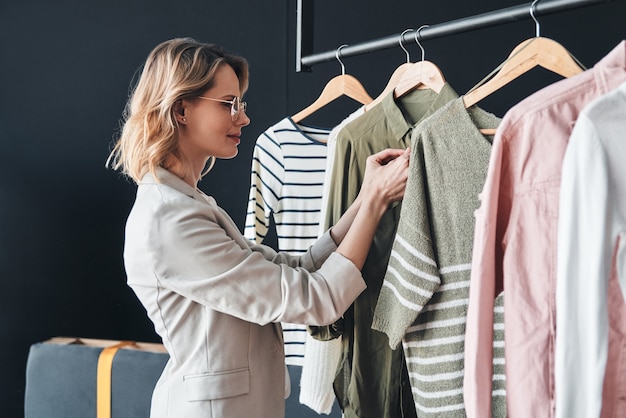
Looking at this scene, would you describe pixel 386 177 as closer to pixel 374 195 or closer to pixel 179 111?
pixel 374 195

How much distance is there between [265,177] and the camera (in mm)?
2180

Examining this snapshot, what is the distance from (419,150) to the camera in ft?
4.60

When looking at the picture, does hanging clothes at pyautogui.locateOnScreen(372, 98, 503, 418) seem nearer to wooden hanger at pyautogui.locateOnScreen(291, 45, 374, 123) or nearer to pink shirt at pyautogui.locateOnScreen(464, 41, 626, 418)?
pink shirt at pyautogui.locateOnScreen(464, 41, 626, 418)

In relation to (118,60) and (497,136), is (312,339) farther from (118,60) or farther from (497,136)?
(118,60)

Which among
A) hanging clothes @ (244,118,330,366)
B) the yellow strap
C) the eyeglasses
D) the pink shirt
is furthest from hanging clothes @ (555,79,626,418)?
the yellow strap

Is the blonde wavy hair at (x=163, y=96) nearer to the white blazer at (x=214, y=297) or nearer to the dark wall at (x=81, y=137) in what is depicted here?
the white blazer at (x=214, y=297)

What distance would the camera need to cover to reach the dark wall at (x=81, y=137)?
3.29 meters

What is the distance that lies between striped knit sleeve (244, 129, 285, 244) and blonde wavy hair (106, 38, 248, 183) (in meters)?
0.44

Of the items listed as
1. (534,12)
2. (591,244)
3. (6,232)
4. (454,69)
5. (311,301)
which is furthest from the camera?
(6,232)

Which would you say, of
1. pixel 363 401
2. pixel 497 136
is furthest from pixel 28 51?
pixel 497 136

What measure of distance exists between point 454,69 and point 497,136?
67.9 inches

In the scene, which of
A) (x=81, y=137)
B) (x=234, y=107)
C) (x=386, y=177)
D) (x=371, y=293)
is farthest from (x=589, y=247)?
(x=81, y=137)

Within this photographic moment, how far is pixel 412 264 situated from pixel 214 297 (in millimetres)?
434

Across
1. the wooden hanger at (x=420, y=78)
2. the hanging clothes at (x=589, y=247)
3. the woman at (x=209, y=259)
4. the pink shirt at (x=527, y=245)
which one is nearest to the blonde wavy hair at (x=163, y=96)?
the woman at (x=209, y=259)
